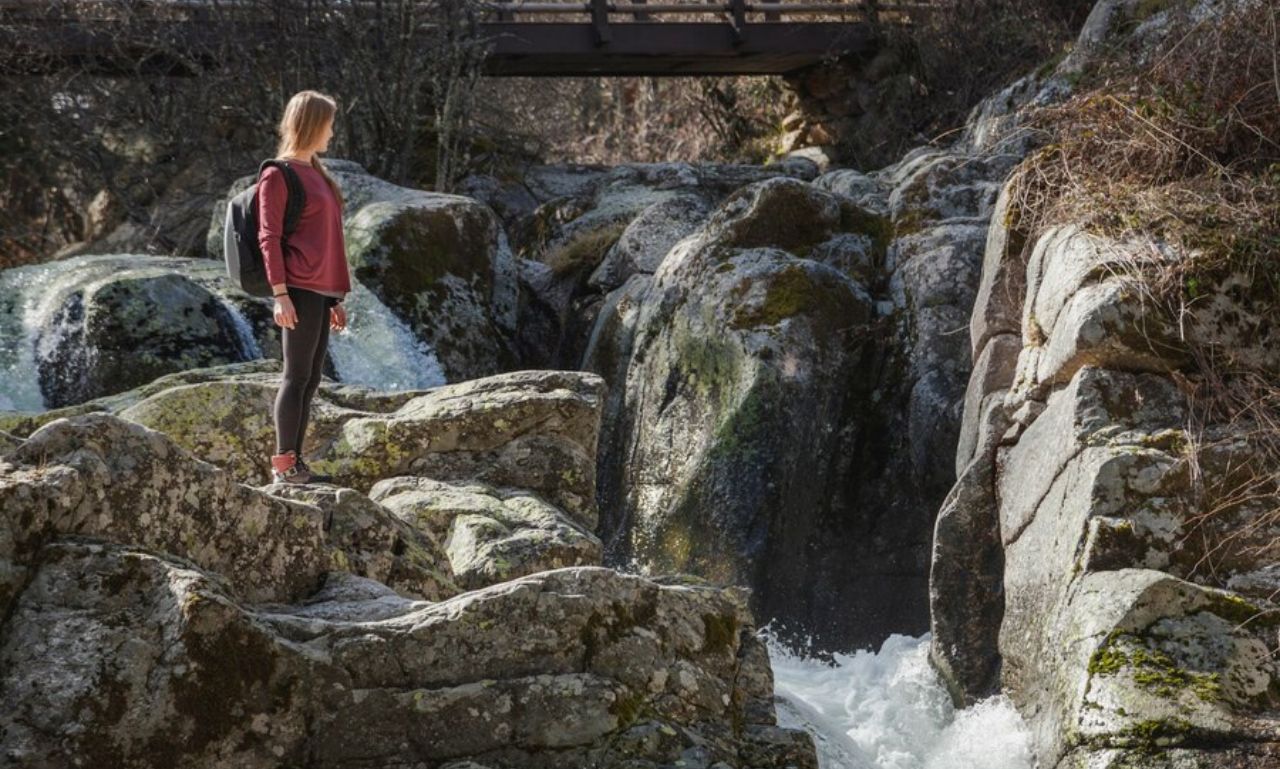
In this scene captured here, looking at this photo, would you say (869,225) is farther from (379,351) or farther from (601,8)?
(601,8)

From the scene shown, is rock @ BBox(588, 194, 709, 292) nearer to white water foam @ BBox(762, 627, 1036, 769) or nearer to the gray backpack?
white water foam @ BBox(762, 627, 1036, 769)

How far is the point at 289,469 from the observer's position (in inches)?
226

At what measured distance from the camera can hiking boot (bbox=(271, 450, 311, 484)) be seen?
18.7 ft

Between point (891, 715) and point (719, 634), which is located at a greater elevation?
point (719, 634)

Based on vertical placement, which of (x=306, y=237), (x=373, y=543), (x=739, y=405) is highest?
(x=306, y=237)

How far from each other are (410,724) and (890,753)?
10.4ft

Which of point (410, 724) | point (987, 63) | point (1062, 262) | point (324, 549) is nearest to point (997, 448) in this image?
point (1062, 262)

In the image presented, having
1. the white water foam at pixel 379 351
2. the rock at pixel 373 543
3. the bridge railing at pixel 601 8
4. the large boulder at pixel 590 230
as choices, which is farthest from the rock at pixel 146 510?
the bridge railing at pixel 601 8

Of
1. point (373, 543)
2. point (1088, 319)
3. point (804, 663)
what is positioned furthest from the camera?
point (804, 663)

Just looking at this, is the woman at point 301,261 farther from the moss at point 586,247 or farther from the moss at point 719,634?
the moss at point 586,247

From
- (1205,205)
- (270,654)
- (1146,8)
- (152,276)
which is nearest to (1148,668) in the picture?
(1205,205)

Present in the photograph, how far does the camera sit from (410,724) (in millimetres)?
3609

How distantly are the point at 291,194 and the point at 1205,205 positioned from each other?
3.41 meters

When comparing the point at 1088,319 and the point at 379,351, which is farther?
the point at 379,351
